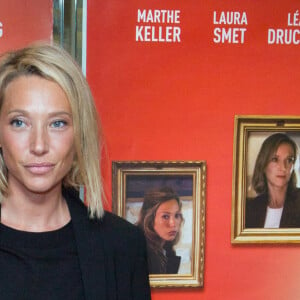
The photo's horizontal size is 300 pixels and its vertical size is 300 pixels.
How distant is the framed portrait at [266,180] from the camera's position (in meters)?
1.62

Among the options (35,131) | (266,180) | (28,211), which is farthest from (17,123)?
(266,180)

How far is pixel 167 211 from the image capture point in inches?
64.4

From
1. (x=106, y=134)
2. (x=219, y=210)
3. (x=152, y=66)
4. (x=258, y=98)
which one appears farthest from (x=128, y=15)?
(x=219, y=210)

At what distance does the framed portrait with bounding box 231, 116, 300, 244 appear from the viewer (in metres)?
1.62

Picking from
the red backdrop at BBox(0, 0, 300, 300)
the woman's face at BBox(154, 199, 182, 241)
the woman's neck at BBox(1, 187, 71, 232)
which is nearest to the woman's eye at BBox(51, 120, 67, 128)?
the woman's neck at BBox(1, 187, 71, 232)

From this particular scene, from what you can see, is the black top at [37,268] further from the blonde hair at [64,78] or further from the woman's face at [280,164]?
the woman's face at [280,164]

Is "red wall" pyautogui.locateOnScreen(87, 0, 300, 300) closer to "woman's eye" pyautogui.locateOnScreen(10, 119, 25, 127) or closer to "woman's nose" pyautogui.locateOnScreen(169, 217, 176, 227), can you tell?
"woman's nose" pyautogui.locateOnScreen(169, 217, 176, 227)

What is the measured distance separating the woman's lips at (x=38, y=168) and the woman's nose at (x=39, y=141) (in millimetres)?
30

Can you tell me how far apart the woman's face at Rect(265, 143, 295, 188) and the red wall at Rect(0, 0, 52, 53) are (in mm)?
713

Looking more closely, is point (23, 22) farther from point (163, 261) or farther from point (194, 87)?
point (163, 261)

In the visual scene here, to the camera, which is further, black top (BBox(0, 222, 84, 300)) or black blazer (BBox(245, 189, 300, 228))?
black blazer (BBox(245, 189, 300, 228))

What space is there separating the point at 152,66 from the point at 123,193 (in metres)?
0.36

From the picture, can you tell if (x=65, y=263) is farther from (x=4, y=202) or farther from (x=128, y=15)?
(x=128, y=15)

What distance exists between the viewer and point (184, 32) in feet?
5.18
